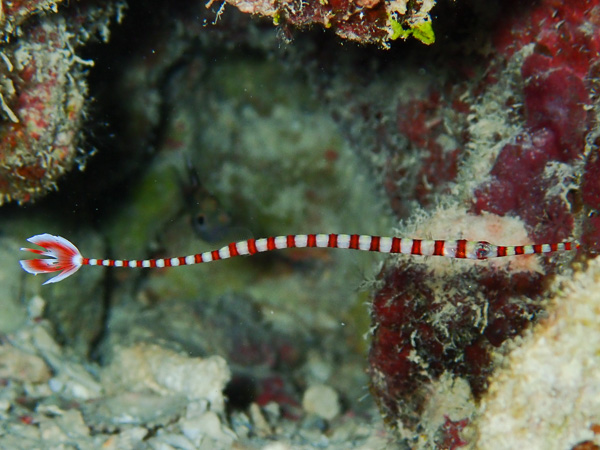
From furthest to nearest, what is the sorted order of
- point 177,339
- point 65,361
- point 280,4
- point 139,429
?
point 177,339, point 65,361, point 139,429, point 280,4

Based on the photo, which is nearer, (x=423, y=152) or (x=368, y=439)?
(x=368, y=439)

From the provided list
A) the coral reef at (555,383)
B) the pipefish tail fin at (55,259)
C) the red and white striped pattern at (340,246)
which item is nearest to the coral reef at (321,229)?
the coral reef at (555,383)

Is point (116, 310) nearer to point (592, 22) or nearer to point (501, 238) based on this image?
point (501, 238)

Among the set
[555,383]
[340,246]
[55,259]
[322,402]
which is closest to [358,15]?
[340,246]

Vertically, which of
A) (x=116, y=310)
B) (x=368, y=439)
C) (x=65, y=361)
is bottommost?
(x=368, y=439)

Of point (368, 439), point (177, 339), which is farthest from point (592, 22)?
point (177, 339)

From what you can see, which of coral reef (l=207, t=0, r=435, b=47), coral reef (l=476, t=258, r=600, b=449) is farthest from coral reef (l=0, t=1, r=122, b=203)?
coral reef (l=476, t=258, r=600, b=449)

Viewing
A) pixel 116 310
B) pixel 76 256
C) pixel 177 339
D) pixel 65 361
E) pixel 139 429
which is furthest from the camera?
pixel 116 310
